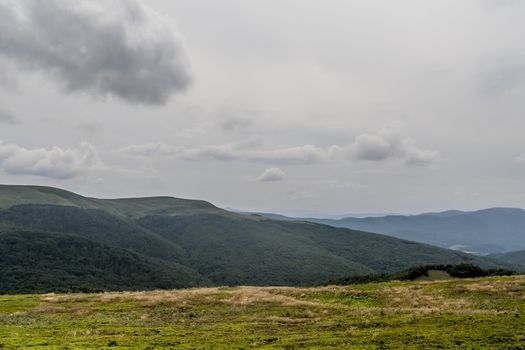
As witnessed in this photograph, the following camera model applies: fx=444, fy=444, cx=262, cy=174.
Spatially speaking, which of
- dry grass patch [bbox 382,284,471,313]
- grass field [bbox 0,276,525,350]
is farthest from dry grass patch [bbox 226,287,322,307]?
dry grass patch [bbox 382,284,471,313]

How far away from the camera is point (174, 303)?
61312mm

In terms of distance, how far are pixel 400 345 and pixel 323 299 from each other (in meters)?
35.4

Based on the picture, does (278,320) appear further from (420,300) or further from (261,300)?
(420,300)

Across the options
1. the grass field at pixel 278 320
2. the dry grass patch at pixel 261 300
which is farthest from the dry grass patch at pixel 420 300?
the dry grass patch at pixel 261 300

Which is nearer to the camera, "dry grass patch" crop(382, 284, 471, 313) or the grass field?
the grass field

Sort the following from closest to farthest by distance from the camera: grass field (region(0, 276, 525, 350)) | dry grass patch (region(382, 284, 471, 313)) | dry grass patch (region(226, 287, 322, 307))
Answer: grass field (region(0, 276, 525, 350)) < dry grass patch (region(382, 284, 471, 313)) < dry grass patch (region(226, 287, 322, 307))

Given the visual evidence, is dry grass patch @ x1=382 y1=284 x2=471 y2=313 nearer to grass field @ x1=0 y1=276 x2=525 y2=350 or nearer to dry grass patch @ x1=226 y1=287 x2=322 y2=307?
grass field @ x1=0 y1=276 x2=525 y2=350

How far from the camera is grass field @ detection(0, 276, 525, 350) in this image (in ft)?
104

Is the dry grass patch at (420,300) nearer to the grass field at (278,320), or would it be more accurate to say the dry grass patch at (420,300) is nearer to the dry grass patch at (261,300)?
the grass field at (278,320)

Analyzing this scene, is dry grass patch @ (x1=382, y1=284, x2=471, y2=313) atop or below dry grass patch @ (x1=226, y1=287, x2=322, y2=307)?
atop

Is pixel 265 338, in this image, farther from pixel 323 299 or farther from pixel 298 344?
pixel 323 299

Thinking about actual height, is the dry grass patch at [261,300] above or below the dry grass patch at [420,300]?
below

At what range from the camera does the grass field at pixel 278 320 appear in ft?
104

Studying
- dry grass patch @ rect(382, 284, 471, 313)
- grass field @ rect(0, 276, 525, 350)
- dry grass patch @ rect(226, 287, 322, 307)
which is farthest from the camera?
dry grass patch @ rect(226, 287, 322, 307)
